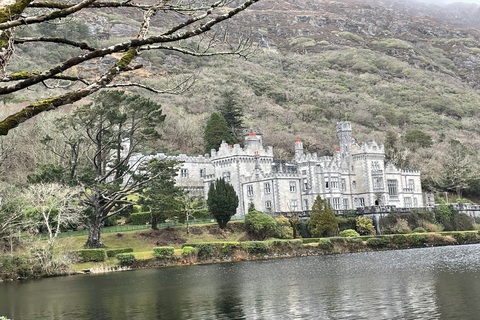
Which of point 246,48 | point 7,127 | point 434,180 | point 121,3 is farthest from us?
point 434,180

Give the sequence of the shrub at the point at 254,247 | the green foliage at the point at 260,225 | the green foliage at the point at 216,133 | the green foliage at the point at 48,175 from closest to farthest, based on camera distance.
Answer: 1. the green foliage at the point at 48,175
2. the shrub at the point at 254,247
3. the green foliage at the point at 260,225
4. the green foliage at the point at 216,133

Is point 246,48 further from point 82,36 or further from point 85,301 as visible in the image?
point 82,36

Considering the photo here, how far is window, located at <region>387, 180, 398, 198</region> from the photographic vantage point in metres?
72.6

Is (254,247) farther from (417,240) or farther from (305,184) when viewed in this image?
(305,184)

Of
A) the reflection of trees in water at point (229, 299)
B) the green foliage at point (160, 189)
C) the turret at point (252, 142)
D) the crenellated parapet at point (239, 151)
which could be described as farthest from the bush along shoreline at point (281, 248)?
the turret at point (252, 142)

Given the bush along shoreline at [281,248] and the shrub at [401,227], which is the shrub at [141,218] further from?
the shrub at [401,227]

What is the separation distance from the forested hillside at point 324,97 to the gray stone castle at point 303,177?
34.1 feet

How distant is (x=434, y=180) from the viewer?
84625mm

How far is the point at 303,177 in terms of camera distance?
67.6 m

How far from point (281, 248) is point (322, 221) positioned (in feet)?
26.2

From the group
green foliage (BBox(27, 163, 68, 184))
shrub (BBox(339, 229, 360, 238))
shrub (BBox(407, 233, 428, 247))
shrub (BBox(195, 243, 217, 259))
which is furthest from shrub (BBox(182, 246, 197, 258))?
shrub (BBox(407, 233, 428, 247))

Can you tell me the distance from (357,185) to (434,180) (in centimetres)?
1794

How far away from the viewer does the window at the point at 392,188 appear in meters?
72.6

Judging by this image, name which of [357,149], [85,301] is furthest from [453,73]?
[85,301]
